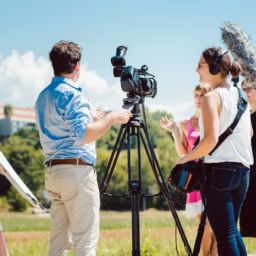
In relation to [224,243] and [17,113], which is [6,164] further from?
[17,113]

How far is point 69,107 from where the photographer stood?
3.31 meters

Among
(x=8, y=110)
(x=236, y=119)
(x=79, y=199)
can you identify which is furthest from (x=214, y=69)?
(x=8, y=110)

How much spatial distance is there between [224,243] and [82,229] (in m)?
0.83

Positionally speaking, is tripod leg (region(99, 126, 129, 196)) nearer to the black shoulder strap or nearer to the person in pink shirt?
the black shoulder strap

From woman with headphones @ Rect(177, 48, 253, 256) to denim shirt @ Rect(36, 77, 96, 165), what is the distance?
656 mm

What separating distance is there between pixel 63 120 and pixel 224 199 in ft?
3.41

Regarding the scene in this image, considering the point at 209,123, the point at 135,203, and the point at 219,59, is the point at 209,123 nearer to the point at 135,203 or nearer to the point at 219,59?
the point at 219,59

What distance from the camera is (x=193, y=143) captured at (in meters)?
5.02

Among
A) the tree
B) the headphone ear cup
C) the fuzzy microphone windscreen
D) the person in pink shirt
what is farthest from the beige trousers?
the tree

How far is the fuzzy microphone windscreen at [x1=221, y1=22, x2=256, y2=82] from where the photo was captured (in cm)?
468

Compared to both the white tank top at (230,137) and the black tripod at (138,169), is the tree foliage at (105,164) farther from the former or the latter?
the white tank top at (230,137)

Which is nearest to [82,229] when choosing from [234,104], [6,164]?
[6,164]

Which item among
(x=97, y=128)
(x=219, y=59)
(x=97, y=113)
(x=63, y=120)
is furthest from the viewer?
(x=97, y=113)

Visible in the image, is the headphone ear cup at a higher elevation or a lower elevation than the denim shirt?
higher
